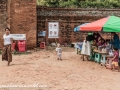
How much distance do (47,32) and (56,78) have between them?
26.6ft

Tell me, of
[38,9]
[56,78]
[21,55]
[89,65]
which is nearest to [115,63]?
[89,65]

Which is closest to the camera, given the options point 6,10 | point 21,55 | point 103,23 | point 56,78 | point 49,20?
point 56,78

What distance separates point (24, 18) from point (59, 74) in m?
7.58

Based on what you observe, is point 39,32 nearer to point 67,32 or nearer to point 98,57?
point 67,32

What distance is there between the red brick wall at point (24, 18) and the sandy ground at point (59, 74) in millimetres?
3201

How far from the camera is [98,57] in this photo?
1316 centimetres

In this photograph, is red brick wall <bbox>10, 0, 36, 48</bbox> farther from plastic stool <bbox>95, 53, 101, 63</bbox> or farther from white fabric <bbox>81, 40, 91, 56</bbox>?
plastic stool <bbox>95, 53, 101, 63</bbox>

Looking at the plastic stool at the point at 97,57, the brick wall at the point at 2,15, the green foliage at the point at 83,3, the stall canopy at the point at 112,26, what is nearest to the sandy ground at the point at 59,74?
the plastic stool at the point at 97,57

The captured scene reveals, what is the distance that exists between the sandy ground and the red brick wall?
320 cm

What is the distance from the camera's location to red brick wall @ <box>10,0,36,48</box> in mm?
16953

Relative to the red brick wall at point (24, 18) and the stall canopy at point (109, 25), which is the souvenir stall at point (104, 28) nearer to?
the stall canopy at point (109, 25)

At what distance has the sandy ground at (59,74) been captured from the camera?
873 cm

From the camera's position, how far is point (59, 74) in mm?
10359

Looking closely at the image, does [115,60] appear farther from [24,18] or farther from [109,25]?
[24,18]
